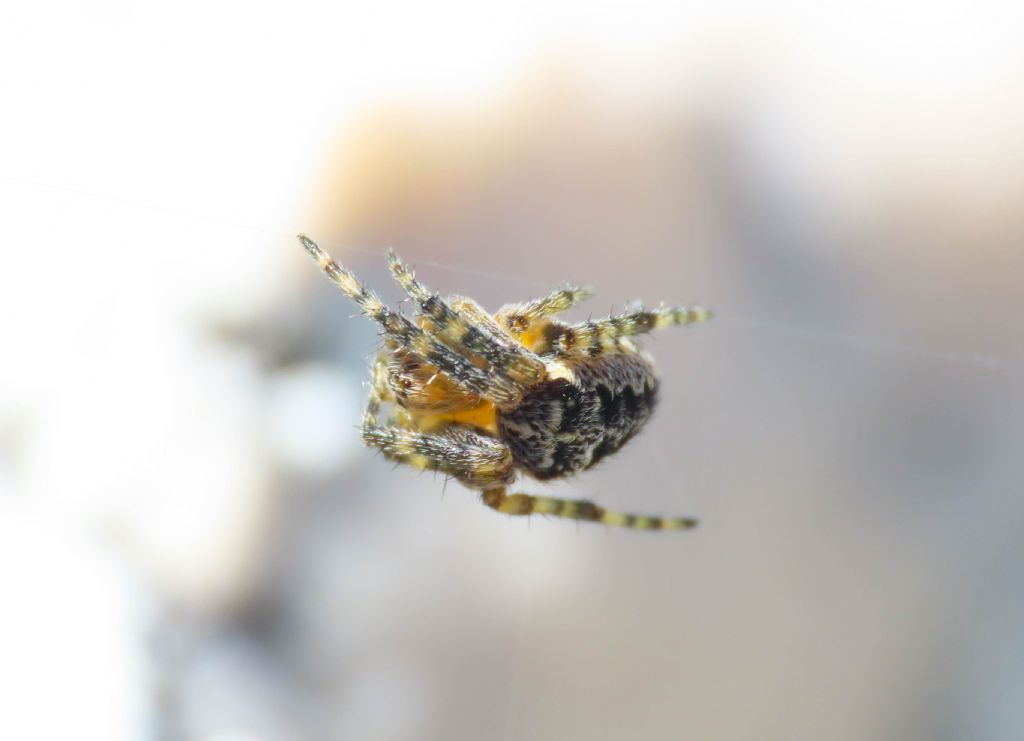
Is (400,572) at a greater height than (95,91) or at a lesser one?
lesser

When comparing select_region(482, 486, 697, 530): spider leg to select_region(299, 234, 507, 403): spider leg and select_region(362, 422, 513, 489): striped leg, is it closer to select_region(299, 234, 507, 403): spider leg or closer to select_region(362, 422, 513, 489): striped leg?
select_region(362, 422, 513, 489): striped leg

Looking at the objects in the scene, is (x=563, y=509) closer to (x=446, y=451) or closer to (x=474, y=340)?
(x=446, y=451)

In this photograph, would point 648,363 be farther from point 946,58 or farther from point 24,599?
point 946,58

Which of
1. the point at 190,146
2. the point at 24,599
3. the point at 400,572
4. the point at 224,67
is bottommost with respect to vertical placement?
the point at 24,599

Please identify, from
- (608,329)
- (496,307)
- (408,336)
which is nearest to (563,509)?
(608,329)

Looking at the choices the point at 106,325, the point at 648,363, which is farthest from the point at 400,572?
the point at 648,363

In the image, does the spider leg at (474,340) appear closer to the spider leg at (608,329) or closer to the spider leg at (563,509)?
the spider leg at (608,329)

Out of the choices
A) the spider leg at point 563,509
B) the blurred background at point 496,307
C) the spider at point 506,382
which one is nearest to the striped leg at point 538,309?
the spider at point 506,382
